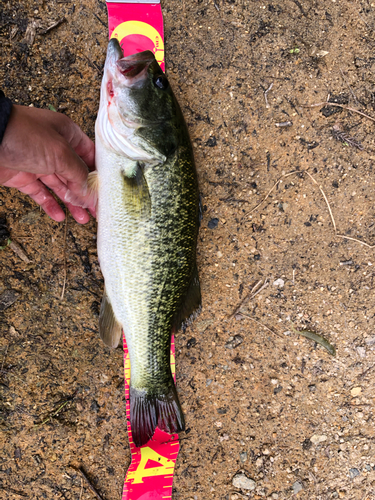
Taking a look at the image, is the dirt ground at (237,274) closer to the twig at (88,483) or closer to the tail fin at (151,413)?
the twig at (88,483)

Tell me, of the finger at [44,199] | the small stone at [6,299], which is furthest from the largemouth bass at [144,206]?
the small stone at [6,299]

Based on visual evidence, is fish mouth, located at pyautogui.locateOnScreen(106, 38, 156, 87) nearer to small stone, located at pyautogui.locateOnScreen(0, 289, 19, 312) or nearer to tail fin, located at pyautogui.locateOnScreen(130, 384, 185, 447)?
small stone, located at pyautogui.locateOnScreen(0, 289, 19, 312)

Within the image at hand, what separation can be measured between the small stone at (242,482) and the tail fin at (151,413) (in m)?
0.82

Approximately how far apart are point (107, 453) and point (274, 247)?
215 cm

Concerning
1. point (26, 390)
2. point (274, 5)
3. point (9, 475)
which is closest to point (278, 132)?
point (274, 5)

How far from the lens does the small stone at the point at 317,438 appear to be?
268 centimetres

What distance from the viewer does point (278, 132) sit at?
2.58 meters

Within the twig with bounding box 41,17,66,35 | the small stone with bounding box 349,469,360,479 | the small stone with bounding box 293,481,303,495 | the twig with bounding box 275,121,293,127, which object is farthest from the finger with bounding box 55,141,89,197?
the small stone with bounding box 349,469,360,479

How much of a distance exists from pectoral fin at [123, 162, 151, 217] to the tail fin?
1264 millimetres

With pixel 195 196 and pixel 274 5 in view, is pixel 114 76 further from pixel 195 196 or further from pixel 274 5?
pixel 274 5

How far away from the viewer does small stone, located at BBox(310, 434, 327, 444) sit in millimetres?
2680

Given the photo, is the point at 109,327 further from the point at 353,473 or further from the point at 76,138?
the point at 353,473

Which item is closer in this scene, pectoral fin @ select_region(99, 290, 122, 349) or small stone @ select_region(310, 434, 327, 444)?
pectoral fin @ select_region(99, 290, 122, 349)

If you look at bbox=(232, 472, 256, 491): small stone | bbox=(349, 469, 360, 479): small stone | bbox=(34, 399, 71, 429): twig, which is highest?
bbox=(34, 399, 71, 429): twig
